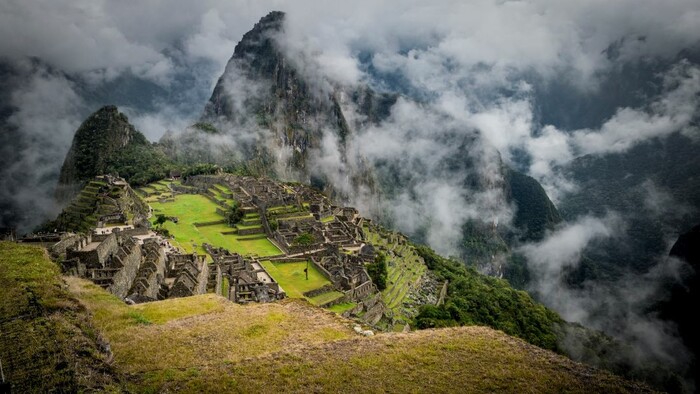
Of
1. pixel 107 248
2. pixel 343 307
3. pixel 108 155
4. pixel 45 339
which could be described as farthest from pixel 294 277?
pixel 108 155

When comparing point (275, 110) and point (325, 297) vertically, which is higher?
point (275, 110)

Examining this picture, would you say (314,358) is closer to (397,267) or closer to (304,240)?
(304,240)

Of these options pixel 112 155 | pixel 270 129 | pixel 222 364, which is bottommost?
pixel 222 364

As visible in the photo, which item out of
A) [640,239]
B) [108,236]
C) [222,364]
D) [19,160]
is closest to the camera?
[222,364]

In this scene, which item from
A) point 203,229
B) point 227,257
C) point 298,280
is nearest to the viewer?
point 227,257

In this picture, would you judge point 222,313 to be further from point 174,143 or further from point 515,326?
point 174,143

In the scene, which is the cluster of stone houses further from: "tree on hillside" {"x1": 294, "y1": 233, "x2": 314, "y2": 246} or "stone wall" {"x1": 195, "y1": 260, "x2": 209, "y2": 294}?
"tree on hillside" {"x1": 294, "y1": 233, "x2": 314, "y2": 246}

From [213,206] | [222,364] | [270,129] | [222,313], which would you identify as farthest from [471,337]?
[270,129]
